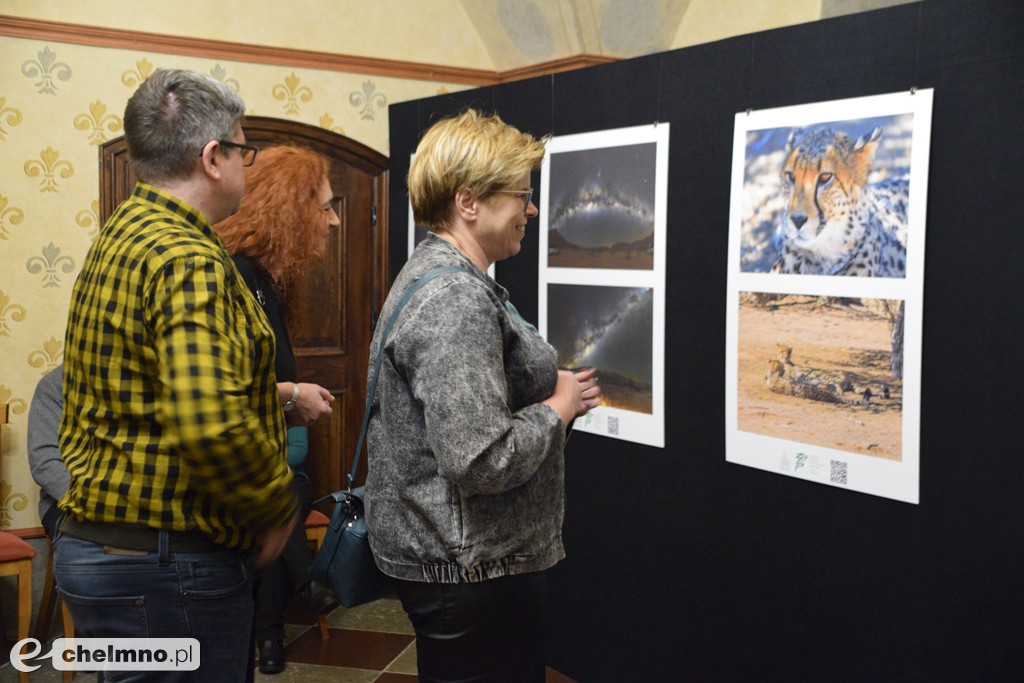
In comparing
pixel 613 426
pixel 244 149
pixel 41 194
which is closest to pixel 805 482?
pixel 613 426

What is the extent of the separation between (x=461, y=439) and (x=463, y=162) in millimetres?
516

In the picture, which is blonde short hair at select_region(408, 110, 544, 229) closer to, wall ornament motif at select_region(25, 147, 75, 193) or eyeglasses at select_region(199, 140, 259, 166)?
eyeglasses at select_region(199, 140, 259, 166)

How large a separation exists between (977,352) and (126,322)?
1.88 meters

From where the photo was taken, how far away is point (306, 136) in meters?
4.52

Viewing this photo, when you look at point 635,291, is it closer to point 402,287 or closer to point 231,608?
point 402,287

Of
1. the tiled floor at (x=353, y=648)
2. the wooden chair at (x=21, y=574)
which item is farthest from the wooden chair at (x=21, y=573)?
the tiled floor at (x=353, y=648)

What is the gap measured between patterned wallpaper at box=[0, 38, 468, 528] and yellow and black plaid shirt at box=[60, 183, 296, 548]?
2699 mm

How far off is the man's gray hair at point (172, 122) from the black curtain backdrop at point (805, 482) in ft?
5.29

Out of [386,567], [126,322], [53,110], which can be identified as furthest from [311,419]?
[53,110]

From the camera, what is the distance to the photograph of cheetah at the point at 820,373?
241 centimetres

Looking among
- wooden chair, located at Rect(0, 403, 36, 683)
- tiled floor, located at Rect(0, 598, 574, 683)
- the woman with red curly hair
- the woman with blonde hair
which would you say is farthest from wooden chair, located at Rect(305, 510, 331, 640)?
the woman with blonde hair

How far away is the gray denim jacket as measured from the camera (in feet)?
4.98

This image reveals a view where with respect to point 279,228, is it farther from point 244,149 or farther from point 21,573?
point 21,573

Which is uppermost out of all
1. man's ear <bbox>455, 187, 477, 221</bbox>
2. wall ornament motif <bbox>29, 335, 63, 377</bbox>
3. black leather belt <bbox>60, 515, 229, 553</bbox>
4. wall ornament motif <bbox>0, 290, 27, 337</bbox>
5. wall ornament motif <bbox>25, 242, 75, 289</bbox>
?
man's ear <bbox>455, 187, 477, 221</bbox>
